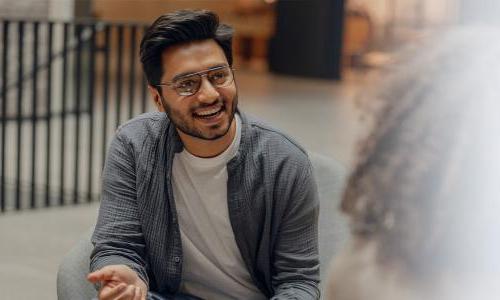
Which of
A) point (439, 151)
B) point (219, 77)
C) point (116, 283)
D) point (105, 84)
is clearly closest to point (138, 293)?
point (116, 283)

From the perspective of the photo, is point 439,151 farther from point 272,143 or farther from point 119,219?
point 119,219

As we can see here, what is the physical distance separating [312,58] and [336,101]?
3873 millimetres

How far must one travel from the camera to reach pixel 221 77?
1941mm

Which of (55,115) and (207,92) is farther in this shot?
(55,115)

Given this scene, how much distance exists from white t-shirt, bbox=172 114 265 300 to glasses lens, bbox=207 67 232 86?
0.15 metres

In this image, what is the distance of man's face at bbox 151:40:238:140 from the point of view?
1904mm

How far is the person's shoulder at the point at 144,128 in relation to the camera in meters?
2.09

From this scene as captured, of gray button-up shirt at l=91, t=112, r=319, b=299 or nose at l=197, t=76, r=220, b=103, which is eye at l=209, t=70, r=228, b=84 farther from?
gray button-up shirt at l=91, t=112, r=319, b=299

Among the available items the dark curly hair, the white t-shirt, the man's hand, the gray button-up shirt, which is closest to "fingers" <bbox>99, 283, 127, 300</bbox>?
the man's hand

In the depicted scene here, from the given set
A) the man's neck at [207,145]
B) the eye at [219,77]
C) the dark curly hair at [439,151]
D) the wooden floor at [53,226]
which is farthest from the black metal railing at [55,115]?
the dark curly hair at [439,151]

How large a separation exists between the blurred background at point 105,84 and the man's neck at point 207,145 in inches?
10.4

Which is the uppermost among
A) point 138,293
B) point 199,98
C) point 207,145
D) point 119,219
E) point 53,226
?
point 199,98

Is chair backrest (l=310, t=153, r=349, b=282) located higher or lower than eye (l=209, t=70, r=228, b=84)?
lower

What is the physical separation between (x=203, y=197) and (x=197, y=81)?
25 cm
